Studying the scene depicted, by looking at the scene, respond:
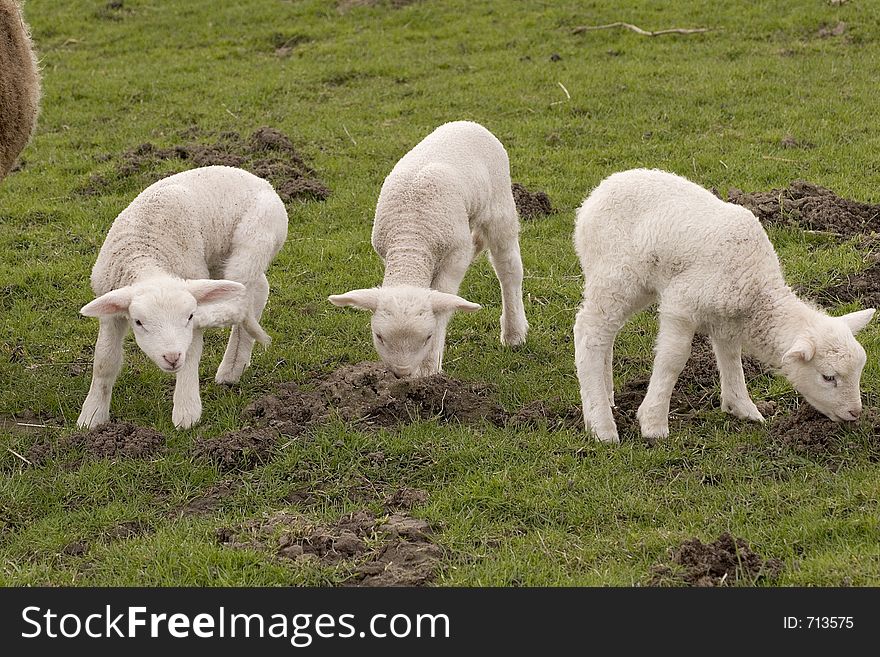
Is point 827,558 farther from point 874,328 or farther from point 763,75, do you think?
point 763,75

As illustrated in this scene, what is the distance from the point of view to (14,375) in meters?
8.16

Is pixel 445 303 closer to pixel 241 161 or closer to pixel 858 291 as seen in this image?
pixel 858 291

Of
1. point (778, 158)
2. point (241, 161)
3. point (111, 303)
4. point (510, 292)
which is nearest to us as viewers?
point (111, 303)

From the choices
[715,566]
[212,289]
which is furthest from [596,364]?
[212,289]

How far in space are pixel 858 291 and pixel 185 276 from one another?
5.03m

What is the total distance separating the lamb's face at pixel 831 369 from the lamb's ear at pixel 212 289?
328cm

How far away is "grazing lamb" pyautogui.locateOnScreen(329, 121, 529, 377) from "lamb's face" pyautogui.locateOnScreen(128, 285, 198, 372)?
2.91 ft

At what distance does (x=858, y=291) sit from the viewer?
8.60m

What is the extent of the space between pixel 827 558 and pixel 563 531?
126 cm

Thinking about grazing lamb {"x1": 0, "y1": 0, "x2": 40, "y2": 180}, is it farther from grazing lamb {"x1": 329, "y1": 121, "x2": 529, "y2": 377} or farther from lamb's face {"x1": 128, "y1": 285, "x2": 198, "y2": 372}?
grazing lamb {"x1": 329, "y1": 121, "x2": 529, "y2": 377}

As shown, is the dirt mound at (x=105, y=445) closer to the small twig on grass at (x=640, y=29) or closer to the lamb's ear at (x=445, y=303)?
the lamb's ear at (x=445, y=303)

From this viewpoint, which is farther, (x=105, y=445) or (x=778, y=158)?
(x=778, y=158)

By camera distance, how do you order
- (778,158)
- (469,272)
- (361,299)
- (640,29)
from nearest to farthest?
1. (361,299)
2. (469,272)
3. (778,158)
4. (640,29)

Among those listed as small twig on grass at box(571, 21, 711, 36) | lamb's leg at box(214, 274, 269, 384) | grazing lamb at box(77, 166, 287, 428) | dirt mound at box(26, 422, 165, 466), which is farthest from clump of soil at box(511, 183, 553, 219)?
small twig on grass at box(571, 21, 711, 36)
